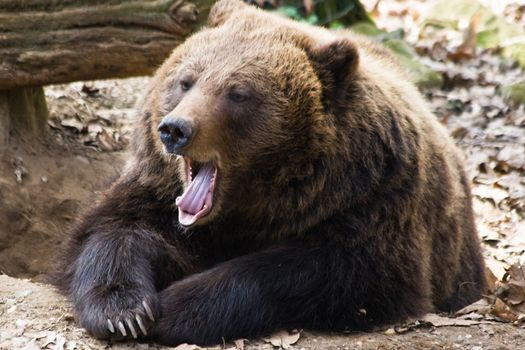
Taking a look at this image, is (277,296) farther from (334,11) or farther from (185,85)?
(334,11)

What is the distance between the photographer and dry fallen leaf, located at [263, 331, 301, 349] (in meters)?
5.13

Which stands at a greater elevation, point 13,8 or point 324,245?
point 13,8

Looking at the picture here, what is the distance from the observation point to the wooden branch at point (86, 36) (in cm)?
728

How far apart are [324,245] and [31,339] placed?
1.86m

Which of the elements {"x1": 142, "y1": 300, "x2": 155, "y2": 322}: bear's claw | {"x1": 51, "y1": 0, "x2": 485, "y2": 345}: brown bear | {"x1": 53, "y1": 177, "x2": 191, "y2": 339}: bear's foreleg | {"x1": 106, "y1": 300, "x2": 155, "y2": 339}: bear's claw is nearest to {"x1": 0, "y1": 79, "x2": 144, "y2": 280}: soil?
{"x1": 53, "y1": 177, "x2": 191, "y2": 339}: bear's foreleg

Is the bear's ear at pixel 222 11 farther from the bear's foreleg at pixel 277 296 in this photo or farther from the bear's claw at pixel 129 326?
the bear's claw at pixel 129 326

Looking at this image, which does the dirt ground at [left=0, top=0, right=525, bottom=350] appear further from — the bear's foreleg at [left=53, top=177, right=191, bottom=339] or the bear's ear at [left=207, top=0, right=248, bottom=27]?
the bear's ear at [left=207, top=0, right=248, bottom=27]

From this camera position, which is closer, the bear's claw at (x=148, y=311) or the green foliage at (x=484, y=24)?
the bear's claw at (x=148, y=311)

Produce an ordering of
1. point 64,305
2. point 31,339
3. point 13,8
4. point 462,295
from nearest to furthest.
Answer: point 31,339, point 64,305, point 462,295, point 13,8

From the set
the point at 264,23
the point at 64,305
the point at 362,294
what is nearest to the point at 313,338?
the point at 362,294

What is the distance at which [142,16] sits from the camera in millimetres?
7543

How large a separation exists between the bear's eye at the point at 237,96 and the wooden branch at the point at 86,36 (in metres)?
2.53

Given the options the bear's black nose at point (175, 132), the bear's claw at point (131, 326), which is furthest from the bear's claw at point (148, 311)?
the bear's black nose at point (175, 132)

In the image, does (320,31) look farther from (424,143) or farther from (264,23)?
(424,143)
